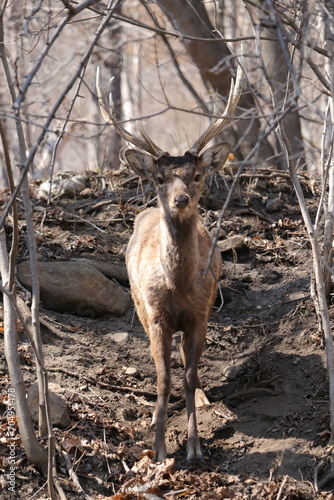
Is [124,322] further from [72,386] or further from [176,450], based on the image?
[176,450]

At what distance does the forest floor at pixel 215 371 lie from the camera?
533 centimetres

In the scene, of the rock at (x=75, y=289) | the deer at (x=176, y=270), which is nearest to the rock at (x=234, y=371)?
the deer at (x=176, y=270)

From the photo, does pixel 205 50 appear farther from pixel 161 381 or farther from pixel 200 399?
pixel 161 381

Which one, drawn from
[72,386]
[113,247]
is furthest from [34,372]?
[113,247]

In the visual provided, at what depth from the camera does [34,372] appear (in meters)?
6.39

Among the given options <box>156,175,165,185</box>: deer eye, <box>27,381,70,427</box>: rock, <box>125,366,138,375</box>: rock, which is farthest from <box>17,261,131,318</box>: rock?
<box>27,381,70,427</box>: rock

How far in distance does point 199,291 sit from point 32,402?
1999 mm

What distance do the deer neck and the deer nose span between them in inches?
10.0

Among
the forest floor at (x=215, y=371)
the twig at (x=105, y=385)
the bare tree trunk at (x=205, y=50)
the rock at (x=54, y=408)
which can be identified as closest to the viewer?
the forest floor at (x=215, y=371)

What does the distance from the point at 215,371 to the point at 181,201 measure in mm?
2404

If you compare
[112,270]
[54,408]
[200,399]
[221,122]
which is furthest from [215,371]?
[221,122]

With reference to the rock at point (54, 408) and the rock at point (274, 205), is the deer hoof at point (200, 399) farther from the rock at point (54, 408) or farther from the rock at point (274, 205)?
the rock at point (274, 205)

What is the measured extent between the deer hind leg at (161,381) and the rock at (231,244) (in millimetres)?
2890

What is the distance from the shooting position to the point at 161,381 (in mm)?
6266
